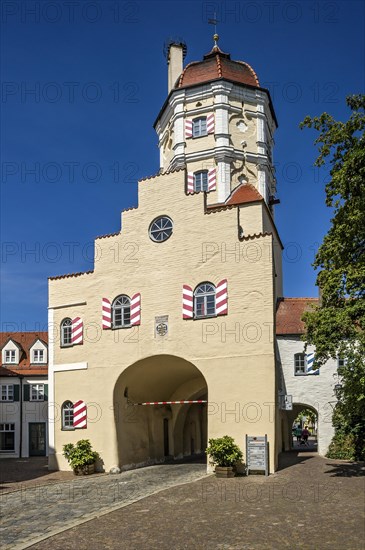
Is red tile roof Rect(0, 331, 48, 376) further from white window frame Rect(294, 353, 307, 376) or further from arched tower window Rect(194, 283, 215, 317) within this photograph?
arched tower window Rect(194, 283, 215, 317)

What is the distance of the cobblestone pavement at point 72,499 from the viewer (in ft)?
42.8

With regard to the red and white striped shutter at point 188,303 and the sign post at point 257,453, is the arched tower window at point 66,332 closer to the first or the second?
the red and white striped shutter at point 188,303

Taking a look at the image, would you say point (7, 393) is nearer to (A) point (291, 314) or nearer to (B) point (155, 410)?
(B) point (155, 410)

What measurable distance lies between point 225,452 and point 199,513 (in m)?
6.95

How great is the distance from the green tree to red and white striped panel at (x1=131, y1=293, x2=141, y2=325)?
7.89 m

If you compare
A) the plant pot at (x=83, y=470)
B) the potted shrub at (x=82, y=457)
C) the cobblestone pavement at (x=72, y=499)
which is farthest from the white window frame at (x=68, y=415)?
the cobblestone pavement at (x=72, y=499)

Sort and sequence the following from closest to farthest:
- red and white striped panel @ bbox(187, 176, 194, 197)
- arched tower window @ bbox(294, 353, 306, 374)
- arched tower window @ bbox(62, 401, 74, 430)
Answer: arched tower window @ bbox(62, 401, 74, 430)
arched tower window @ bbox(294, 353, 306, 374)
red and white striped panel @ bbox(187, 176, 194, 197)

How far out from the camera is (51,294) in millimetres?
27469

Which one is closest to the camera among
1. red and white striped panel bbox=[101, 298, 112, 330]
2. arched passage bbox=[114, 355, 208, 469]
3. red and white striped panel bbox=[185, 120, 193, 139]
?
arched passage bbox=[114, 355, 208, 469]

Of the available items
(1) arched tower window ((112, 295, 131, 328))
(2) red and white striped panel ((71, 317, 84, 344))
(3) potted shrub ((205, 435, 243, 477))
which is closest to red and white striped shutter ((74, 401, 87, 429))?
(2) red and white striped panel ((71, 317, 84, 344))

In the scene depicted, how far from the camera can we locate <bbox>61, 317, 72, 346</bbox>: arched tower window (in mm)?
26531

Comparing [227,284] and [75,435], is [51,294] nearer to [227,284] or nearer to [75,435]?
[75,435]

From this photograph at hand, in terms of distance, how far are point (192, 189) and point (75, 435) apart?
14466 mm

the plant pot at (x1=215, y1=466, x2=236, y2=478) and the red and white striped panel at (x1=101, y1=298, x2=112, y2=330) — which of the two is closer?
the plant pot at (x1=215, y1=466, x2=236, y2=478)
